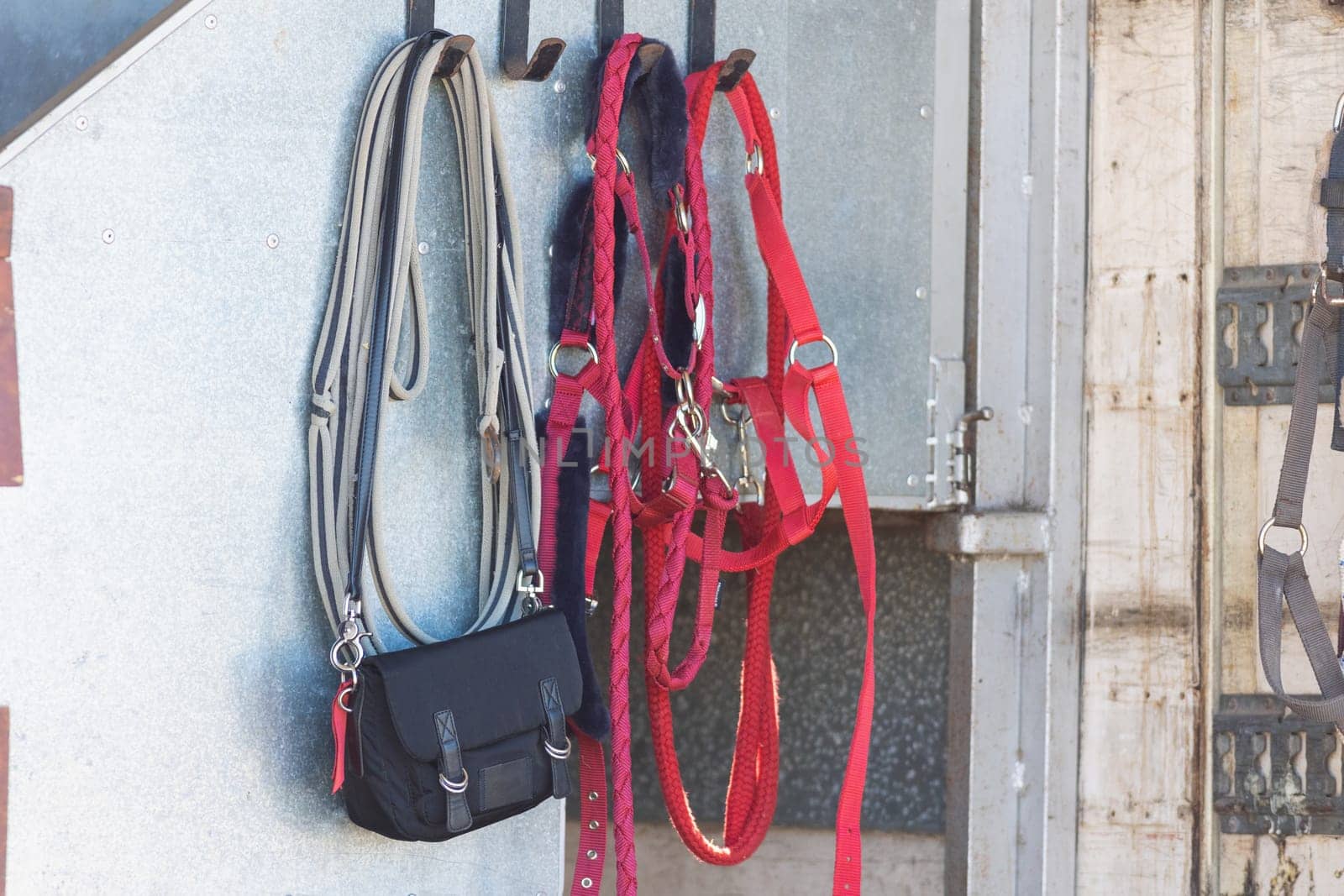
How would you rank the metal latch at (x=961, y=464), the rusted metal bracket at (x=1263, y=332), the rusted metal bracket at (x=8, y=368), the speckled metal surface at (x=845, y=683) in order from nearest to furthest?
1. the rusted metal bracket at (x=8, y=368)
2. the rusted metal bracket at (x=1263, y=332)
3. the metal latch at (x=961, y=464)
4. the speckled metal surface at (x=845, y=683)

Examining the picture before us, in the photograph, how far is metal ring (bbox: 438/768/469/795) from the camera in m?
1.42

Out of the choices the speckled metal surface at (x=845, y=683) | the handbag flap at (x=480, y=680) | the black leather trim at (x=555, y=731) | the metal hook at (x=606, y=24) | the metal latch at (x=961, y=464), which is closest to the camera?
the handbag flap at (x=480, y=680)

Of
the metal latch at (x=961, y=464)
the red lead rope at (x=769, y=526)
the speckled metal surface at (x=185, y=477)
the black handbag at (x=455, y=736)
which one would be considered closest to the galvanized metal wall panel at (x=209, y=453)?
the speckled metal surface at (x=185, y=477)

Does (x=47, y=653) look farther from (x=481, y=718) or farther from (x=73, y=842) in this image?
(x=481, y=718)

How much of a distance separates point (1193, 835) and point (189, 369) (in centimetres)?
135

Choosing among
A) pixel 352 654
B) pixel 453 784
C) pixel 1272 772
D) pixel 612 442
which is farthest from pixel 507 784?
pixel 1272 772

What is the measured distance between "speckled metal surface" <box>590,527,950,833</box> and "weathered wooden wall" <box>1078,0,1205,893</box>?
61 centimetres

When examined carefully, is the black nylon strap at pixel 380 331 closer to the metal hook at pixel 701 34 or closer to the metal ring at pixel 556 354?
the metal ring at pixel 556 354

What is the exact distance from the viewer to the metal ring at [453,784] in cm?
142

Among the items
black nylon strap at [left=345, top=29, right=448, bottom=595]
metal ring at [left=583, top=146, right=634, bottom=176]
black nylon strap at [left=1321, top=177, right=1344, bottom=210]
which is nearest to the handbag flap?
black nylon strap at [left=345, top=29, right=448, bottom=595]

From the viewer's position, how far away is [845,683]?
2.54m

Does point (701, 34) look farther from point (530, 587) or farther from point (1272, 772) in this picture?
point (1272, 772)

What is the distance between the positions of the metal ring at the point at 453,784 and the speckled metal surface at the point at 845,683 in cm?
116

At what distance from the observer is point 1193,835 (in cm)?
187
